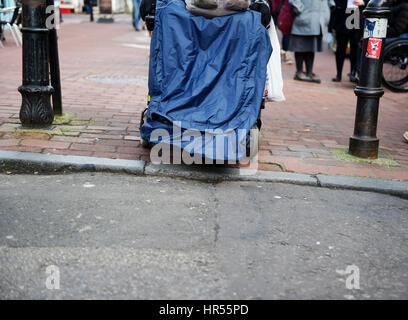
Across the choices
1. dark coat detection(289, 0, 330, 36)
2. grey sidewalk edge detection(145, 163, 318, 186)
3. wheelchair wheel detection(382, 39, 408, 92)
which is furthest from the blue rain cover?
dark coat detection(289, 0, 330, 36)

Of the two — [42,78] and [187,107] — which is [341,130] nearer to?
[187,107]

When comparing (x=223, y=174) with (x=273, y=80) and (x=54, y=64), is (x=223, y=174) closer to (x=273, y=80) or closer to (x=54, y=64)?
(x=273, y=80)

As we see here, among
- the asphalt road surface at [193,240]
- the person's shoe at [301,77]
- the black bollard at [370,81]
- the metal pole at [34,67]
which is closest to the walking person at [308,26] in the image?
the person's shoe at [301,77]

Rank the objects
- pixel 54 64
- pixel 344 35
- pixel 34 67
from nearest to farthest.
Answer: pixel 34 67 < pixel 54 64 < pixel 344 35

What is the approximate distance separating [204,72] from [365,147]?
1.49 metres

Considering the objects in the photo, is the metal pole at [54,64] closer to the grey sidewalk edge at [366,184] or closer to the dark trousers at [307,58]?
the grey sidewalk edge at [366,184]

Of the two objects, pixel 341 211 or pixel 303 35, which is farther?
pixel 303 35

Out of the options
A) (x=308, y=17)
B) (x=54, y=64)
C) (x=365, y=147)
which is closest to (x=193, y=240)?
(x=365, y=147)

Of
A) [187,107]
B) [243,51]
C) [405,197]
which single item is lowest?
[405,197]

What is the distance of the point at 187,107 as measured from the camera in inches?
150

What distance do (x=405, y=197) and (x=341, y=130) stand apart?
185cm

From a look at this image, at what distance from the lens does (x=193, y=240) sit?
2.74 m

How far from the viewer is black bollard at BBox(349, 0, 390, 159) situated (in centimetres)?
428
